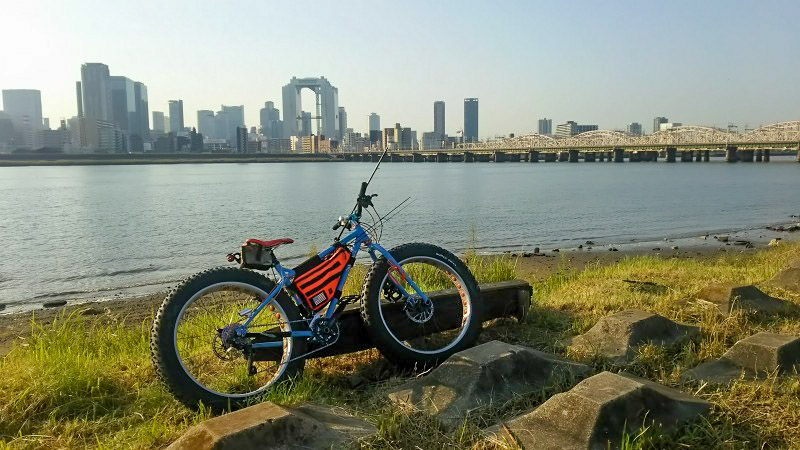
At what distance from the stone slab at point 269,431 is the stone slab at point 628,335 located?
2273 mm

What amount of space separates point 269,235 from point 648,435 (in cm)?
2458

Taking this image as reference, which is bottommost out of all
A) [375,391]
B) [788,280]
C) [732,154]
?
[375,391]

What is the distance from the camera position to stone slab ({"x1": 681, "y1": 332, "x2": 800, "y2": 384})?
4.07 metres

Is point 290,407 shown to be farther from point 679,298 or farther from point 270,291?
point 679,298

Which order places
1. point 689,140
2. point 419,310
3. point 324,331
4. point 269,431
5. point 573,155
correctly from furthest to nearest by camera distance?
point 573,155, point 689,140, point 419,310, point 324,331, point 269,431

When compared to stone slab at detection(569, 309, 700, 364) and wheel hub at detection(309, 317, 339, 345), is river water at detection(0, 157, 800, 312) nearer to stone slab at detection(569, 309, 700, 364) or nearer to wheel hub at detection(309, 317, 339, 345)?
wheel hub at detection(309, 317, 339, 345)

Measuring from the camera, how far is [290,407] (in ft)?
11.5

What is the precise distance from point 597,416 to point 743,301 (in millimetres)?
3572

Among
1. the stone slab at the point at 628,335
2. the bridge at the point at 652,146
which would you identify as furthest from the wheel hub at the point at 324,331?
the bridge at the point at 652,146

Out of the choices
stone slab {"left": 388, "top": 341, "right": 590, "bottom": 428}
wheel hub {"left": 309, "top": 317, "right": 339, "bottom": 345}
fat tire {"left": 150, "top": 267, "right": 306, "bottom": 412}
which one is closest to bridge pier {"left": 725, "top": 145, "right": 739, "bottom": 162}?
stone slab {"left": 388, "top": 341, "right": 590, "bottom": 428}

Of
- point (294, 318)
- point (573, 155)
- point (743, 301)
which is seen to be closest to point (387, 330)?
point (294, 318)

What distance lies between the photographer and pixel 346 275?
475 centimetres

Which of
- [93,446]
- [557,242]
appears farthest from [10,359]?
[557,242]

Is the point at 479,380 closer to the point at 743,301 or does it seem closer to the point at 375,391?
the point at 375,391
